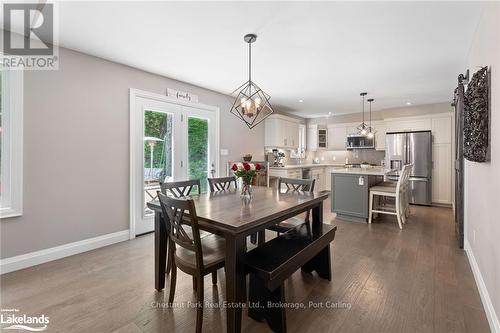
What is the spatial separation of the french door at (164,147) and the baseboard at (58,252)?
0.28 metres

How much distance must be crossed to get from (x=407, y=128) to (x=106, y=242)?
22.1 ft

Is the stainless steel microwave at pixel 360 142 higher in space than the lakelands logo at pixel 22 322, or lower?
higher

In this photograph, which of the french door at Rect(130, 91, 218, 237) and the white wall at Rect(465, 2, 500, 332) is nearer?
the white wall at Rect(465, 2, 500, 332)

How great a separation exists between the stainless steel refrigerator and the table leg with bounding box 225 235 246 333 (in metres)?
5.22

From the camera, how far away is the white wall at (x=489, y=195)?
1.70m

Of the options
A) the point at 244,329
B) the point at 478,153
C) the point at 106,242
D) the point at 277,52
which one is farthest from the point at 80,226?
the point at 478,153

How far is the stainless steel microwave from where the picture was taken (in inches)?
264

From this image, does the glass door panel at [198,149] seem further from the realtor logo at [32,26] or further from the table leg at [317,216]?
the table leg at [317,216]

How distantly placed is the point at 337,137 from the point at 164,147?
5.45 metres

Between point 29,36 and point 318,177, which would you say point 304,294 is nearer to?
point 29,36

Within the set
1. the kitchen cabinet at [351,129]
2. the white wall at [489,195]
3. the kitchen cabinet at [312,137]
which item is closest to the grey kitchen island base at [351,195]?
the white wall at [489,195]

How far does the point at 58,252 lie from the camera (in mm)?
2871

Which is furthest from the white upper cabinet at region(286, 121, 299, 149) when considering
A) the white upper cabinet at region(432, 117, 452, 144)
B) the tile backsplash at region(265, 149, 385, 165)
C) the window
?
the window

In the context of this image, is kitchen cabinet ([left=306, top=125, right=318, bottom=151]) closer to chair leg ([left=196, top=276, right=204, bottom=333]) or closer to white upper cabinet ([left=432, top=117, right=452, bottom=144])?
Answer: white upper cabinet ([left=432, top=117, right=452, bottom=144])
